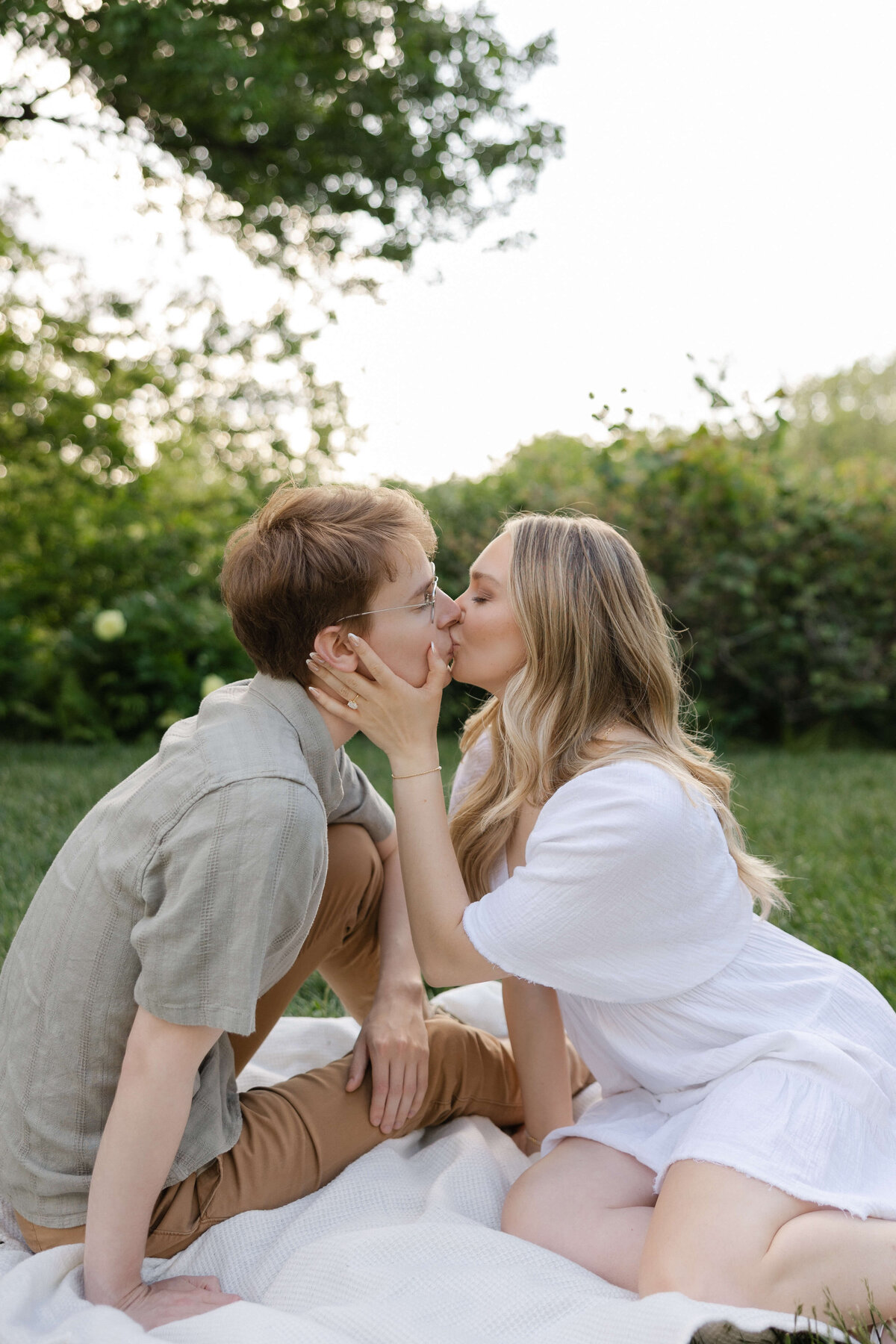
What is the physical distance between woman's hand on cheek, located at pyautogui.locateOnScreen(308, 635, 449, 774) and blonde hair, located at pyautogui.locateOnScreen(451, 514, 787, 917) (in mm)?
255

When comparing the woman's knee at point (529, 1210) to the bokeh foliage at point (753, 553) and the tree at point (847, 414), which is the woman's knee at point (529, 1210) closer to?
A: the bokeh foliage at point (753, 553)

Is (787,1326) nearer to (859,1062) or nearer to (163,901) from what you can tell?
(859,1062)

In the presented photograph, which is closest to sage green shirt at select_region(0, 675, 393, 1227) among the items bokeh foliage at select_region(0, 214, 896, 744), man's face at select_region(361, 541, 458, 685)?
man's face at select_region(361, 541, 458, 685)

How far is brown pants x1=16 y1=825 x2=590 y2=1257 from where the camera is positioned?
210 centimetres

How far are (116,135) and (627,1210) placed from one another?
870cm

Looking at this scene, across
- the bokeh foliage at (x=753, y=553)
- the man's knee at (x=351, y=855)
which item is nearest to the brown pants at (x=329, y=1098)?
the man's knee at (x=351, y=855)

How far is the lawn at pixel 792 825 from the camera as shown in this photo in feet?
11.7

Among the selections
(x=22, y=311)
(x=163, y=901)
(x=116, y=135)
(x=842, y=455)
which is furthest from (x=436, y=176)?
(x=842, y=455)

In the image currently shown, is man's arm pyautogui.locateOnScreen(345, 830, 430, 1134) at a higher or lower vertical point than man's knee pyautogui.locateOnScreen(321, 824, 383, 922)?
lower

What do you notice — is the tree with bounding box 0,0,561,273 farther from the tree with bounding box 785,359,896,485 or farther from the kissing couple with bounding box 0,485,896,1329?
the tree with bounding box 785,359,896,485

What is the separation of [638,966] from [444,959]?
40cm

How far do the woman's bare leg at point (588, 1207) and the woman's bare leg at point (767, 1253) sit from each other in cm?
19

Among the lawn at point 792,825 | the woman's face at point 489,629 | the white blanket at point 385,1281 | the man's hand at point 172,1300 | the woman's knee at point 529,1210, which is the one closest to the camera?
the white blanket at point 385,1281

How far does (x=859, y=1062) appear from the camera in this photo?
208 cm
